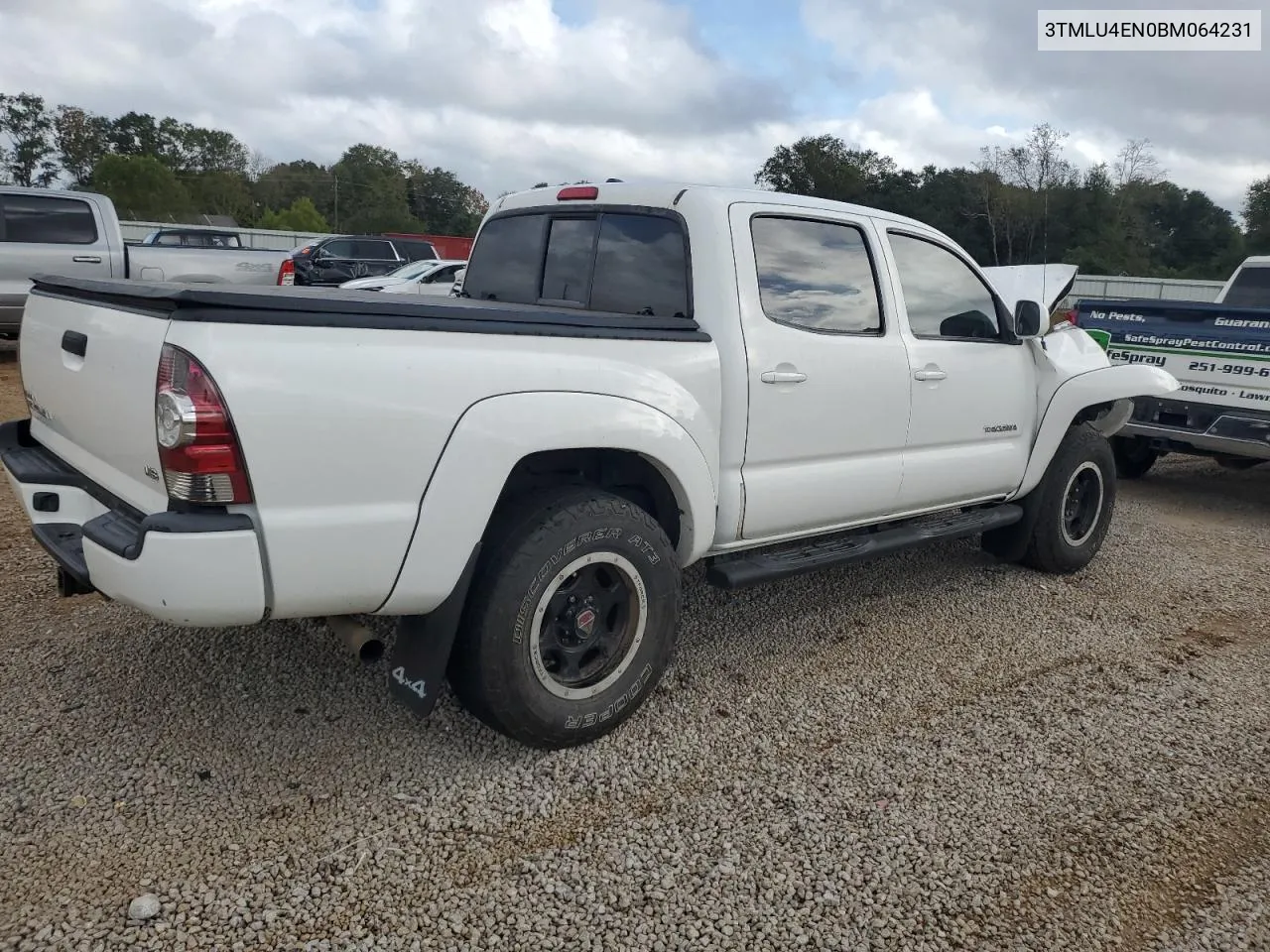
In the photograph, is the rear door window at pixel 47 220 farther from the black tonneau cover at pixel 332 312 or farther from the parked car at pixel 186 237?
the parked car at pixel 186 237

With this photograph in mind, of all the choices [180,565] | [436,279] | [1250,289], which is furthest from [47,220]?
[1250,289]

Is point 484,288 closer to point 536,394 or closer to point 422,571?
point 536,394

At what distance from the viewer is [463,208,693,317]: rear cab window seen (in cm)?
365

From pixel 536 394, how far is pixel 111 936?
5.79 ft

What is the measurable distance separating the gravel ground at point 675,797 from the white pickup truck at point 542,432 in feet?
1.25

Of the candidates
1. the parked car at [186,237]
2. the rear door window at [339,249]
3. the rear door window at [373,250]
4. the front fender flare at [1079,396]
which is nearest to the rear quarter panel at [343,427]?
the front fender flare at [1079,396]

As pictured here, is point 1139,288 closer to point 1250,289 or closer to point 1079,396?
point 1250,289

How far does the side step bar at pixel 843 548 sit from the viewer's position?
3.65m

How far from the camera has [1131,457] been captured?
8234 mm

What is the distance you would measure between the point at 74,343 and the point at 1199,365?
7164mm

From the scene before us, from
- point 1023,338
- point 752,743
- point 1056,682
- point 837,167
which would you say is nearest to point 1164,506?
point 1023,338

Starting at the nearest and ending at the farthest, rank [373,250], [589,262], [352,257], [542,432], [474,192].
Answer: [542,432]
[589,262]
[352,257]
[373,250]
[474,192]

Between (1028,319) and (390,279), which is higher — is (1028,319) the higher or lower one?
the lower one

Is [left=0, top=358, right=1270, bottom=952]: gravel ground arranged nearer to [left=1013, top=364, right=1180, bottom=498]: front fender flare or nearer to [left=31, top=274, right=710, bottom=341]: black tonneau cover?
[left=1013, top=364, right=1180, bottom=498]: front fender flare
